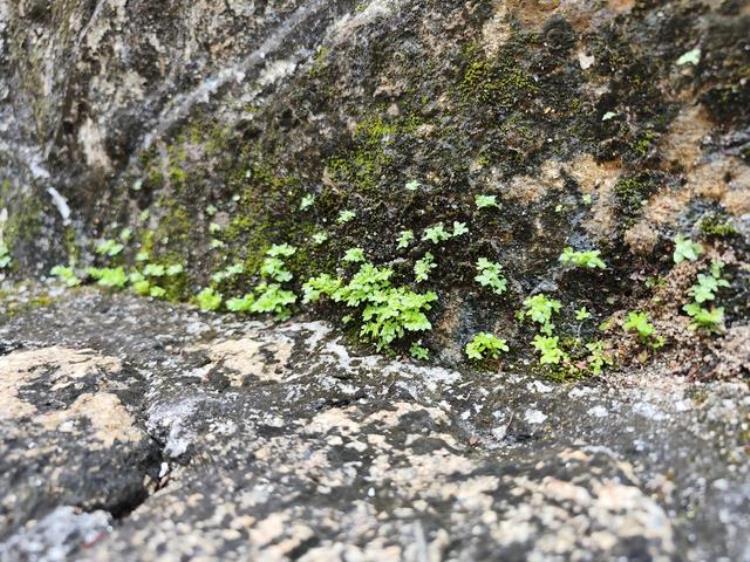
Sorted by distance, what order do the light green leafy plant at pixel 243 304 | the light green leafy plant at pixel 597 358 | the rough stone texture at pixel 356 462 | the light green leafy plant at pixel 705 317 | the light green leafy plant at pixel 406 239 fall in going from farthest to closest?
1. the light green leafy plant at pixel 243 304
2. the light green leafy plant at pixel 406 239
3. the light green leafy plant at pixel 597 358
4. the light green leafy plant at pixel 705 317
5. the rough stone texture at pixel 356 462

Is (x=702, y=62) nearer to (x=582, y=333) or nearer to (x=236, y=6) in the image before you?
(x=582, y=333)

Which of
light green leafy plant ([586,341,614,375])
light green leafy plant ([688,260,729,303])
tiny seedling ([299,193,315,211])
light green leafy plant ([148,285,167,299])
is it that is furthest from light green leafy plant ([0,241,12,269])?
light green leafy plant ([688,260,729,303])

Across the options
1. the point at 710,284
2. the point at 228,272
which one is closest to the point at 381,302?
the point at 228,272

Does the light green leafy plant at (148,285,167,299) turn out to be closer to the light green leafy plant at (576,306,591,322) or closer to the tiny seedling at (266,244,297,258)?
the tiny seedling at (266,244,297,258)

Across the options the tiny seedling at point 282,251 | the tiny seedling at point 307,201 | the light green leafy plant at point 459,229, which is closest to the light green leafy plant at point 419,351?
the light green leafy plant at point 459,229

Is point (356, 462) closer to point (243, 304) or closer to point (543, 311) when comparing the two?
point (543, 311)

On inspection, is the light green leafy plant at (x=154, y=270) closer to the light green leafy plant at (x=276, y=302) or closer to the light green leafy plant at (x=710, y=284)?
the light green leafy plant at (x=276, y=302)
